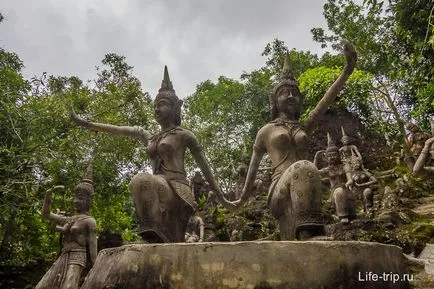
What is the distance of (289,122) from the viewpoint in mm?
4734

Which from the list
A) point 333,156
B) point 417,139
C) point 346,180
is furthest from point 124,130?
point 417,139

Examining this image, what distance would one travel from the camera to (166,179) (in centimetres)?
452

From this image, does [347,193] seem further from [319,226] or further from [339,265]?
[339,265]

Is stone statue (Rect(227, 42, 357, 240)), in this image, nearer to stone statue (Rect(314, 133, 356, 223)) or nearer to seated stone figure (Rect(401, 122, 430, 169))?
stone statue (Rect(314, 133, 356, 223))

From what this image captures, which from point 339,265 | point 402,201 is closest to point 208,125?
point 402,201

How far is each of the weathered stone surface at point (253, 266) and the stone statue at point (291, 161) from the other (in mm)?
778

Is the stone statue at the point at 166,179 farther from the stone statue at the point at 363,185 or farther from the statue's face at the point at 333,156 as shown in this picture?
the stone statue at the point at 363,185

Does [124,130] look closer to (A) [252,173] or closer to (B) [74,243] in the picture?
(A) [252,173]

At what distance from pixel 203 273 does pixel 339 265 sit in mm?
946

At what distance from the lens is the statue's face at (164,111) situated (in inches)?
195

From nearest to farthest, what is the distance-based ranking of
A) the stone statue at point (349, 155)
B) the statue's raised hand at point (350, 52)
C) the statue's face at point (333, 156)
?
1. the statue's raised hand at point (350, 52)
2. the statue's face at point (333, 156)
3. the stone statue at point (349, 155)

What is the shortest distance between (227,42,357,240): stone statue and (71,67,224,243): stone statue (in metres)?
0.76

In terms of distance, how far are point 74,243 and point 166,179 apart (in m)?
3.13

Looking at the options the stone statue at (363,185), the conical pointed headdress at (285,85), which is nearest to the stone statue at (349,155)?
the stone statue at (363,185)
